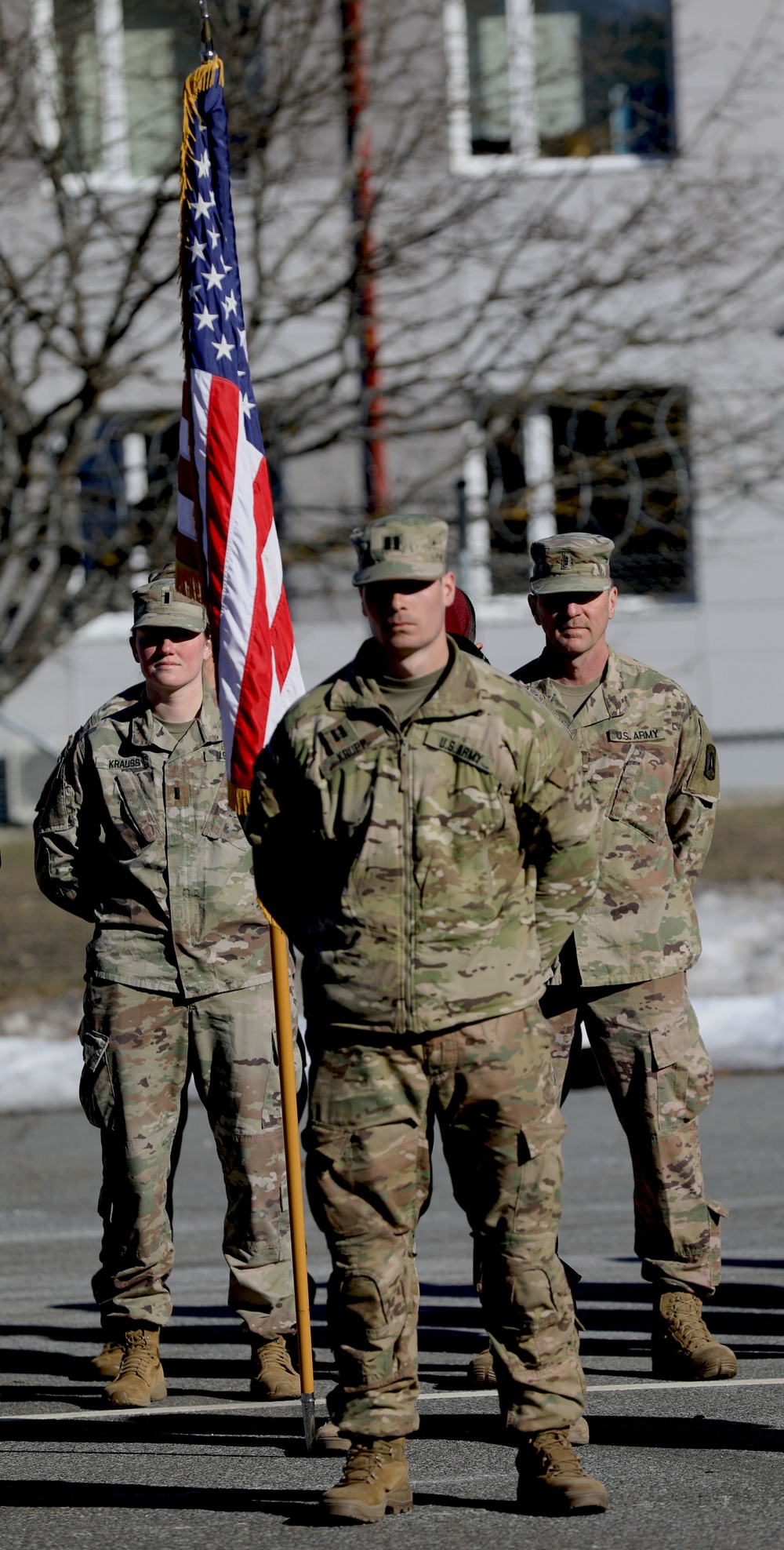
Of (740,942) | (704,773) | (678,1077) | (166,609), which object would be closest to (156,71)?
(740,942)

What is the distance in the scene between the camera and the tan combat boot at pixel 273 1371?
541 cm

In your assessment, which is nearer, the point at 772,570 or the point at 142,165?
the point at 142,165

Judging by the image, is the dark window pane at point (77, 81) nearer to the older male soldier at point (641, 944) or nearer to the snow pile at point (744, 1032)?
the snow pile at point (744, 1032)

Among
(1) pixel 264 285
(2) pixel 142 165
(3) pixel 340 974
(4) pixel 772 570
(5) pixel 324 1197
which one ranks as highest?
(2) pixel 142 165

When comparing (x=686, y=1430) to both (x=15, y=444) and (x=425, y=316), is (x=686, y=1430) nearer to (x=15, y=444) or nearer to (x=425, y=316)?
(x=15, y=444)

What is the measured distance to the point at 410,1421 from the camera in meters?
4.36

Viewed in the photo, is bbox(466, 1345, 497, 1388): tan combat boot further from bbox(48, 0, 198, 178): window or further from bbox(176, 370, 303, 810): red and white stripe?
bbox(48, 0, 198, 178): window

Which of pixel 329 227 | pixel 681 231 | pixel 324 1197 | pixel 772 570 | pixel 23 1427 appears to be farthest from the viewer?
pixel 772 570

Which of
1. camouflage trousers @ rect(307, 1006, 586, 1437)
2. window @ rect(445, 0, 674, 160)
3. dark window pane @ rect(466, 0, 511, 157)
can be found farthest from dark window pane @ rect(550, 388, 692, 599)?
camouflage trousers @ rect(307, 1006, 586, 1437)

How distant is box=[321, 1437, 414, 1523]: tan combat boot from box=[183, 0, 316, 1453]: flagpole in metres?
0.47

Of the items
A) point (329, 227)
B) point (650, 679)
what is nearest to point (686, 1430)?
point (650, 679)

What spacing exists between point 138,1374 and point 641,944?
1812mm

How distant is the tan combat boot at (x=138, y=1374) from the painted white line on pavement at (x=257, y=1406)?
0.10 feet

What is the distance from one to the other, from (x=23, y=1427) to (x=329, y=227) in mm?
10870
